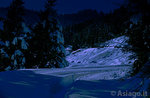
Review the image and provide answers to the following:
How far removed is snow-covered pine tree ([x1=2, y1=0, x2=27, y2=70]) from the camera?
12.6 meters

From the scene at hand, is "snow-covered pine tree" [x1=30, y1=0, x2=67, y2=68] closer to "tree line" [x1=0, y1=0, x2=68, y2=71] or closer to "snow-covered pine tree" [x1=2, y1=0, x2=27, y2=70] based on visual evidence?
"tree line" [x1=0, y1=0, x2=68, y2=71]

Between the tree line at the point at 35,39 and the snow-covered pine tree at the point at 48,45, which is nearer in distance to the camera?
the tree line at the point at 35,39

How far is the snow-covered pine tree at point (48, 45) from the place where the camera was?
45.2 feet

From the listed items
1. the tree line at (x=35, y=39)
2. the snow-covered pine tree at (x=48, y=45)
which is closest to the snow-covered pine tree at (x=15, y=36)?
the tree line at (x=35, y=39)

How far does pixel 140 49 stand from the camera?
4016 millimetres

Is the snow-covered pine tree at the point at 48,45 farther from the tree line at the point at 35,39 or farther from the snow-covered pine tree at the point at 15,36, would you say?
the snow-covered pine tree at the point at 15,36

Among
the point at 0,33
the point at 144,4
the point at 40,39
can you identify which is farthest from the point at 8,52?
the point at 144,4

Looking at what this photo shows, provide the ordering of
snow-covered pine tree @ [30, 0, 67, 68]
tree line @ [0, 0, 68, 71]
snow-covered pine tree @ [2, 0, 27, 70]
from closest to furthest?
snow-covered pine tree @ [2, 0, 27, 70] < tree line @ [0, 0, 68, 71] < snow-covered pine tree @ [30, 0, 67, 68]

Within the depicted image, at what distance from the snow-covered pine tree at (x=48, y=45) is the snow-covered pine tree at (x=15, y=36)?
1526 millimetres

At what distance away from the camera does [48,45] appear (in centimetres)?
1377

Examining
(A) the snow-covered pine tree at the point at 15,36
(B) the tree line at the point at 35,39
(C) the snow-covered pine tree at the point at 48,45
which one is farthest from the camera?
(C) the snow-covered pine tree at the point at 48,45

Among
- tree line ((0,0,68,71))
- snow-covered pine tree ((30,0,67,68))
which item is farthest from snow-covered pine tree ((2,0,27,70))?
snow-covered pine tree ((30,0,67,68))

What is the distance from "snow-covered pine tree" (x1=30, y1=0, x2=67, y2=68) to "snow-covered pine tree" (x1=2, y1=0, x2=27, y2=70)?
1.53 metres

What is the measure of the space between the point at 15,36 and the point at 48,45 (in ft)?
12.2
